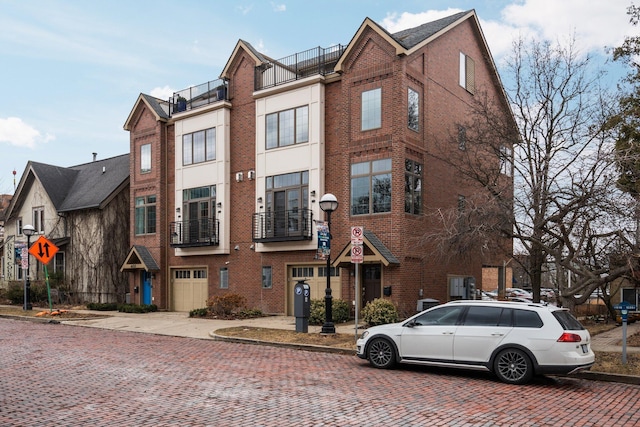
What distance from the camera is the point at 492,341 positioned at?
10930mm

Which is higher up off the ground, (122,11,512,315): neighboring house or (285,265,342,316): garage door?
(122,11,512,315): neighboring house

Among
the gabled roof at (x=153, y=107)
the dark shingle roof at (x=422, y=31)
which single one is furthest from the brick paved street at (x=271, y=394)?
the gabled roof at (x=153, y=107)

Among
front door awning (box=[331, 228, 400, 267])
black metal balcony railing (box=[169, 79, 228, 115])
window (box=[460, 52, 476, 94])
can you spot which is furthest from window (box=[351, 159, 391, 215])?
black metal balcony railing (box=[169, 79, 228, 115])

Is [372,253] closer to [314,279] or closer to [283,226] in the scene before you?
[314,279]

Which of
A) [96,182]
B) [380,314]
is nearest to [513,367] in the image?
[380,314]

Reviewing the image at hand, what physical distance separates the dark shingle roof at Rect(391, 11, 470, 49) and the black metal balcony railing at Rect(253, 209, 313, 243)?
24.0 ft

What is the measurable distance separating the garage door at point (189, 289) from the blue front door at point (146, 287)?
1652 mm

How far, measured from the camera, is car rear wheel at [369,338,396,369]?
12.0 m

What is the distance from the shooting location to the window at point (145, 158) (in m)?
30.6

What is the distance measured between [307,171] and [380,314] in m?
7.57

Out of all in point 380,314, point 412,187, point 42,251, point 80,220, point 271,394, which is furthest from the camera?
point 80,220

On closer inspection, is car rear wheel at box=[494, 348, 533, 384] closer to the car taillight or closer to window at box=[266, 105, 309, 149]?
the car taillight

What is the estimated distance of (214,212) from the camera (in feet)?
89.7

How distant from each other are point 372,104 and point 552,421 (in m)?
15.9
